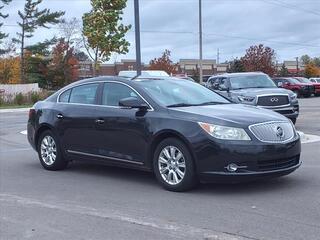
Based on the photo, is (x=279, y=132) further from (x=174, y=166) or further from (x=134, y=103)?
(x=134, y=103)

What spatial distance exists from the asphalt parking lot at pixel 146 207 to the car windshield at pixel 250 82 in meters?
7.93

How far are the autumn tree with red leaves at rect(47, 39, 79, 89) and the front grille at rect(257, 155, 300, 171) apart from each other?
5787cm

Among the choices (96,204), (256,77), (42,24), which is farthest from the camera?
(42,24)

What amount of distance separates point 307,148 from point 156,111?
505cm

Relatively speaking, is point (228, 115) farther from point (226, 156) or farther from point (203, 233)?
point (203, 233)

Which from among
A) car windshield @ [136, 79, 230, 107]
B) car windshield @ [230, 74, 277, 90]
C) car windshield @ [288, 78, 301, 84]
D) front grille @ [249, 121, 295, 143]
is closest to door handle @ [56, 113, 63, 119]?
car windshield @ [136, 79, 230, 107]

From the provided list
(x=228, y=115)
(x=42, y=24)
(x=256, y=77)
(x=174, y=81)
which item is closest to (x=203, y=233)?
(x=228, y=115)

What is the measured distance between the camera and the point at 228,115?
761cm

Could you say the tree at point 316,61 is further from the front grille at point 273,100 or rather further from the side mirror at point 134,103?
the side mirror at point 134,103

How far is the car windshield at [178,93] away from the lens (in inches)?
327

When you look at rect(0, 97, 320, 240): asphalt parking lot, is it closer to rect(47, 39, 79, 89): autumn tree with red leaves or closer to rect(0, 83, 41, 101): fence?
rect(0, 83, 41, 101): fence

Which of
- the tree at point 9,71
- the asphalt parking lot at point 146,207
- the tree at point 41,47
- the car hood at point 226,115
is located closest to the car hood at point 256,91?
the asphalt parking lot at point 146,207

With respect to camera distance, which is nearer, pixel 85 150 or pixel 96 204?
pixel 96 204

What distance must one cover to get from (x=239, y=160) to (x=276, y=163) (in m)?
0.59
